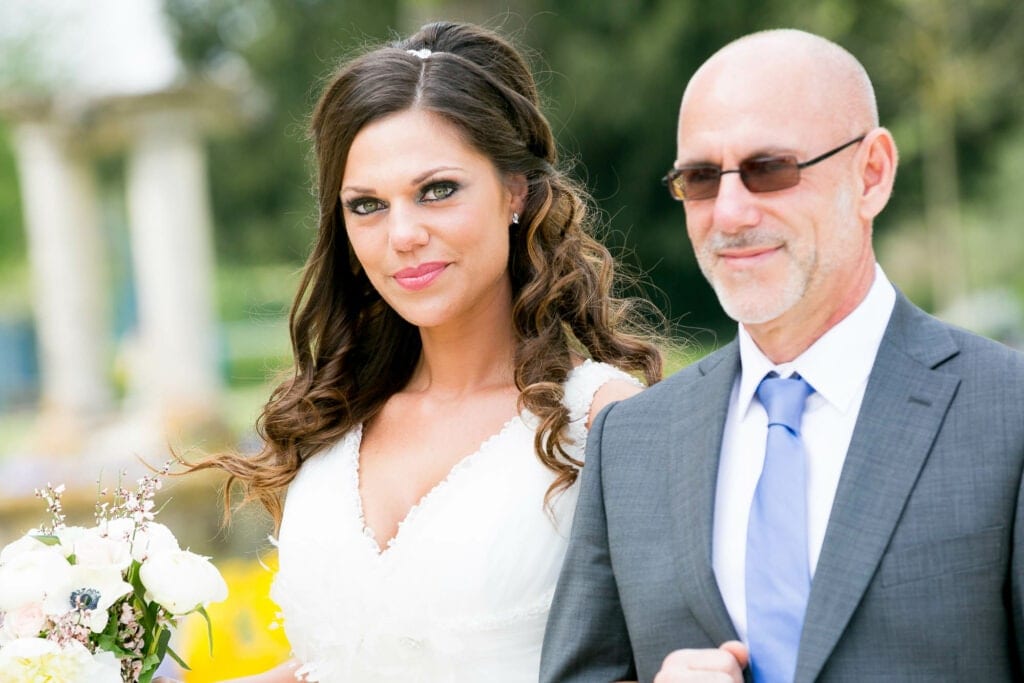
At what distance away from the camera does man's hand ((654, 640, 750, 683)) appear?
2.34 meters

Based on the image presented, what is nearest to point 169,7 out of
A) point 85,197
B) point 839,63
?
point 85,197

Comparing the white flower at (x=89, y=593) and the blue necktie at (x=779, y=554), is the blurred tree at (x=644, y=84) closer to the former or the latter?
the white flower at (x=89, y=593)

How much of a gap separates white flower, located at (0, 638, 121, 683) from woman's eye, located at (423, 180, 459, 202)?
1414 millimetres

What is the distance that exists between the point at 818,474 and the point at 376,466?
1.66m

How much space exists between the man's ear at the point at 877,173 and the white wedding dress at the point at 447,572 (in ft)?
4.22

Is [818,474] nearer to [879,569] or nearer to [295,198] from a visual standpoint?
[879,569]

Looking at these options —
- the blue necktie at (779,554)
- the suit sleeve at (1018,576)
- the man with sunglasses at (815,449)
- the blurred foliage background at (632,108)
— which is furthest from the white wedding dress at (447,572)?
the blurred foliage background at (632,108)

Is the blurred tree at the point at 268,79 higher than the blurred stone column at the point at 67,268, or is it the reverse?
the blurred tree at the point at 268,79

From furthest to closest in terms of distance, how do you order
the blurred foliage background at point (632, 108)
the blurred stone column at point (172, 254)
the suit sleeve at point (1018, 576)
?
the blurred foliage background at point (632, 108) → the blurred stone column at point (172, 254) → the suit sleeve at point (1018, 576)

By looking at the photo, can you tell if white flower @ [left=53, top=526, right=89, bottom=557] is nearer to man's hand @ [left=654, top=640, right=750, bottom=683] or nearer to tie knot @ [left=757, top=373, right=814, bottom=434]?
man's hand @ [left=654, top=640, right=750, bottom=683]

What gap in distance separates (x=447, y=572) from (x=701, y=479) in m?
1.12

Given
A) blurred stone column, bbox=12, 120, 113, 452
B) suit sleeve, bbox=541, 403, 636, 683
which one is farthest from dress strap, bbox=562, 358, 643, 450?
blurred stone column, bbox=12, 120, 113, 452

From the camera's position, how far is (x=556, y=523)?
3477 mm

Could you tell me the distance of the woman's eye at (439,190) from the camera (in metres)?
3.50
